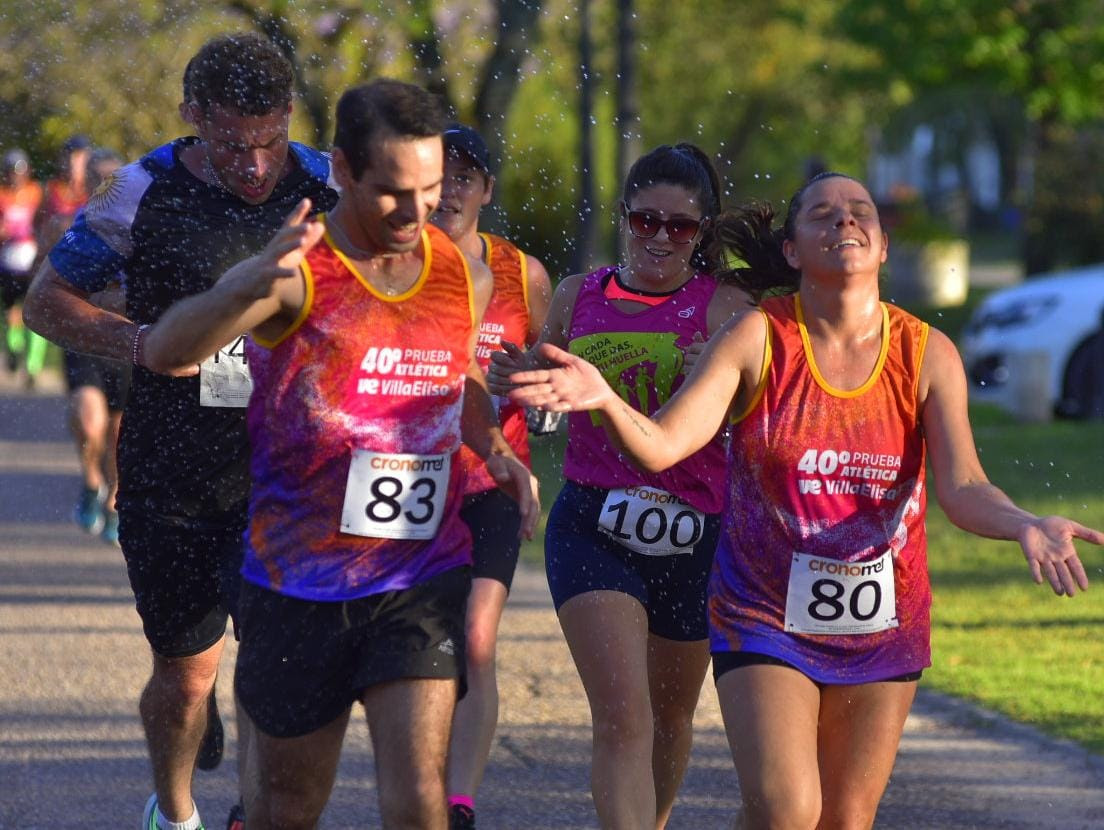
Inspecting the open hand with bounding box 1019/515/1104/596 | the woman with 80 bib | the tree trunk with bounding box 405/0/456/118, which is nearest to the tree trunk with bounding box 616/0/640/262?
the tree trunk with bounding box 405/0/456/118

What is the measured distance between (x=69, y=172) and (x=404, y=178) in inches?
369

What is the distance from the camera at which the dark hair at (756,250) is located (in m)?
4.89

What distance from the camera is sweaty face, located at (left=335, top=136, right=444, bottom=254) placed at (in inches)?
151

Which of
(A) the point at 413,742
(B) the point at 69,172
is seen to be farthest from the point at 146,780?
(B) the point at 69,172

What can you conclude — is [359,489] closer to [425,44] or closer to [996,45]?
[425,44]

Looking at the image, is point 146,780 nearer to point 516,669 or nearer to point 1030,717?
point 516,669

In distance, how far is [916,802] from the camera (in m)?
5.77

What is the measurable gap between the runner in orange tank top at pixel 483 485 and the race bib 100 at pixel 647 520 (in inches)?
21.2

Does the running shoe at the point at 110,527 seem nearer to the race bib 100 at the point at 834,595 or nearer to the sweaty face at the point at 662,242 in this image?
the sweaty face at the point at 662,242

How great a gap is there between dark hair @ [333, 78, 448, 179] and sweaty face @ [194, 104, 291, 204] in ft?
2.80

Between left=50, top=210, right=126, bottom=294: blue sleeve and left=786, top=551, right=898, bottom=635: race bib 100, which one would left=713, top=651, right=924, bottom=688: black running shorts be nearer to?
left=786, top=551, right=898, bottom=635: race bib 100

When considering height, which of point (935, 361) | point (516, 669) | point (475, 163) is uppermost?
point (475, 163)

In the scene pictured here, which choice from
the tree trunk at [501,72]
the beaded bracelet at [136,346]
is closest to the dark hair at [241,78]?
the beaded bracelet at [136,346]

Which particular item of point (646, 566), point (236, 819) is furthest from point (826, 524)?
point (236, 819)
